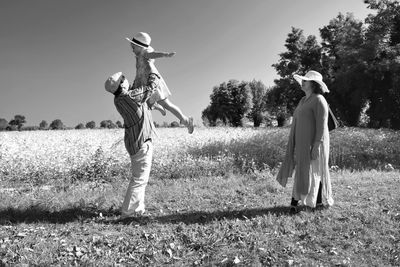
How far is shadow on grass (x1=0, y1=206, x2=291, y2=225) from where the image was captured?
22.7 ft

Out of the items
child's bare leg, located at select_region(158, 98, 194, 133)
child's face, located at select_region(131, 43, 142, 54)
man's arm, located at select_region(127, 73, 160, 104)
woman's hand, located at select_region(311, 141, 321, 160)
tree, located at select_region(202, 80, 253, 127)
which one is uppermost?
tree, located at select_region(202, 80, 253, 127)

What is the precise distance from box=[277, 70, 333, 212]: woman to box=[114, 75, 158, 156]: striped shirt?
9.22ft

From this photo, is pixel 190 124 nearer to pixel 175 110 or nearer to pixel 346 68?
pixel 175 110

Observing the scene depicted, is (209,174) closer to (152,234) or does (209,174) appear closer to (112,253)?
(152,234)

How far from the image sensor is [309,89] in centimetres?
712

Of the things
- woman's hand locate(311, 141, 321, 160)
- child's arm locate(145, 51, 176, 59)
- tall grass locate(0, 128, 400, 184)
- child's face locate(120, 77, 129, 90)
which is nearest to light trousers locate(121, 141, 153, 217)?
child's face locate(120, 77, 129, 90)

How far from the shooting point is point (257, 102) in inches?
2405

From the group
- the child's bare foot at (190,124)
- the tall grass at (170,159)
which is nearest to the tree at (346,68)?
the tall grass at (170,159)

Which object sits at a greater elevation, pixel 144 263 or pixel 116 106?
pixel 116 106

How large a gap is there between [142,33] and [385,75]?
97.0 feet

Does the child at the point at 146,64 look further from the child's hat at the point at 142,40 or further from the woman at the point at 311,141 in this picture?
the woman at the point at 311,141

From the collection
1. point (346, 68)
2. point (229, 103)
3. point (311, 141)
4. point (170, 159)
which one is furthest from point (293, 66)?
point (311, 141)

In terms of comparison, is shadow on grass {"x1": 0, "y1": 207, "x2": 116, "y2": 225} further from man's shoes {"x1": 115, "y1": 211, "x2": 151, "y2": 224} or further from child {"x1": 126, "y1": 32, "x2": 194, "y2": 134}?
child {"x1": 126, "y1": 32, "x2": 194, "y2": 134}

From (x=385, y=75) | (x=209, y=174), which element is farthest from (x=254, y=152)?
(x=385, y=75)
